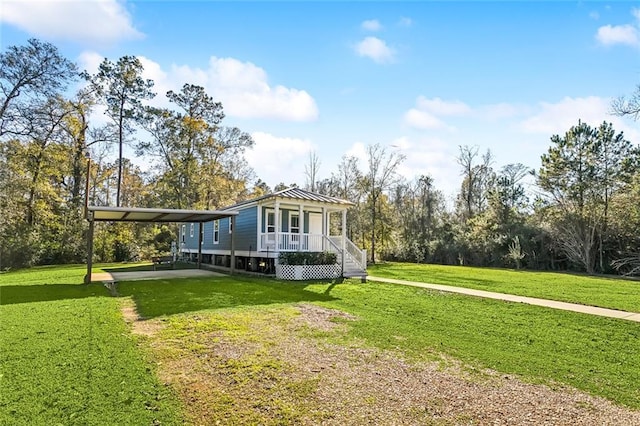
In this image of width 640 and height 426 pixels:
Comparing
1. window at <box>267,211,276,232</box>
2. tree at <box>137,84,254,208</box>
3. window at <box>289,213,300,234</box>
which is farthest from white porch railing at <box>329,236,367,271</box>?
tree at <box>137,84,254,208</box>

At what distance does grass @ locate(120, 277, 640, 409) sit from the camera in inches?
189

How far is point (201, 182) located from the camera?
28469 mm

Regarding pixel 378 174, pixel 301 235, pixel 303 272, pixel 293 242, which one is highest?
pixel 378 174

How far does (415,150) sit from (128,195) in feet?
83.6

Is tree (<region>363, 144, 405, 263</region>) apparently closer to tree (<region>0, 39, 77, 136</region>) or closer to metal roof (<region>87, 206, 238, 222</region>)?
metal roof (<region>87, 206, 238, 222</region>)

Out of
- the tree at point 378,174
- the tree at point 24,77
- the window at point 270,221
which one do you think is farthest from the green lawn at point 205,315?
the tree at point 378,174

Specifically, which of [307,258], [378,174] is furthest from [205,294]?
[378,174]

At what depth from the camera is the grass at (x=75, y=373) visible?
3289 mm

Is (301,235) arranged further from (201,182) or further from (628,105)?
(201,182)

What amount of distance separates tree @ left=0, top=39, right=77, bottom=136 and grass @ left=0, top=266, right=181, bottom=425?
17693 millimetres

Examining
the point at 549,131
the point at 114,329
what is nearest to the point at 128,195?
the point at 114,329

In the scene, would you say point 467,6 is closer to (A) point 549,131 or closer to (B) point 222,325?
(B) point 222,325

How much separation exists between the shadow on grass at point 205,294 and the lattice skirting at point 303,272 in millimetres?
1047

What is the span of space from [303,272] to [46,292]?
26.0 feet
